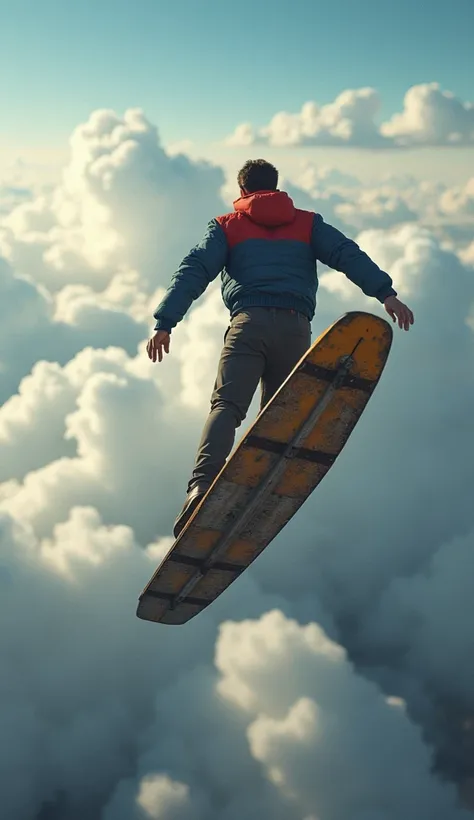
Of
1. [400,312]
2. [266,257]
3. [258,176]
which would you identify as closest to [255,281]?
[266,257]

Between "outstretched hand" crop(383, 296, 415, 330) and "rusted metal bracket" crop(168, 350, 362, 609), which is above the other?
"outstretched hand" crop(383, 296, 415, 330)

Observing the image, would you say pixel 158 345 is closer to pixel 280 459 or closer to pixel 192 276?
pixel 192 276

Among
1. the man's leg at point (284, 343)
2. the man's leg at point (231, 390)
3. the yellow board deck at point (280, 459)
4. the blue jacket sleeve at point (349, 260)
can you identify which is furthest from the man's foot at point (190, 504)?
the blue jacket sleeve at point (349, 260)

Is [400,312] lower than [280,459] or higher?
higher

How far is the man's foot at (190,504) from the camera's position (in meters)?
10.1

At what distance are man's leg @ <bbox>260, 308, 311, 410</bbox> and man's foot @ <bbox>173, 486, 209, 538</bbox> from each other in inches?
52.5

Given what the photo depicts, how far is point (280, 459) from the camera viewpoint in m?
10.2

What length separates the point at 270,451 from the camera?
1009 centimetres

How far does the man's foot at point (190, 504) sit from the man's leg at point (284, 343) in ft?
4.37

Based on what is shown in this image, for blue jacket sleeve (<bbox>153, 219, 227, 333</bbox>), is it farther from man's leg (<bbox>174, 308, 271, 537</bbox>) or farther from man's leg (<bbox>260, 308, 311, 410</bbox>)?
man's leg (<bbox>260, 308, 311, 410</bbox>)

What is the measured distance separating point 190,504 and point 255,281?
292 cm

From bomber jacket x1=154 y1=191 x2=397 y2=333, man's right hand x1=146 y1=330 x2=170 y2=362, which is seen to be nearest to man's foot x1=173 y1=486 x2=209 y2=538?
man's right hand x1=146 y1=330 x2=170 y2=362

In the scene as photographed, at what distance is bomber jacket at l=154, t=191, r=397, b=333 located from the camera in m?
9.64

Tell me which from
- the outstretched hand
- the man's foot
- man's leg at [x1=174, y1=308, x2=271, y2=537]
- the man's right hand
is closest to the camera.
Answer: the outstretched hand
